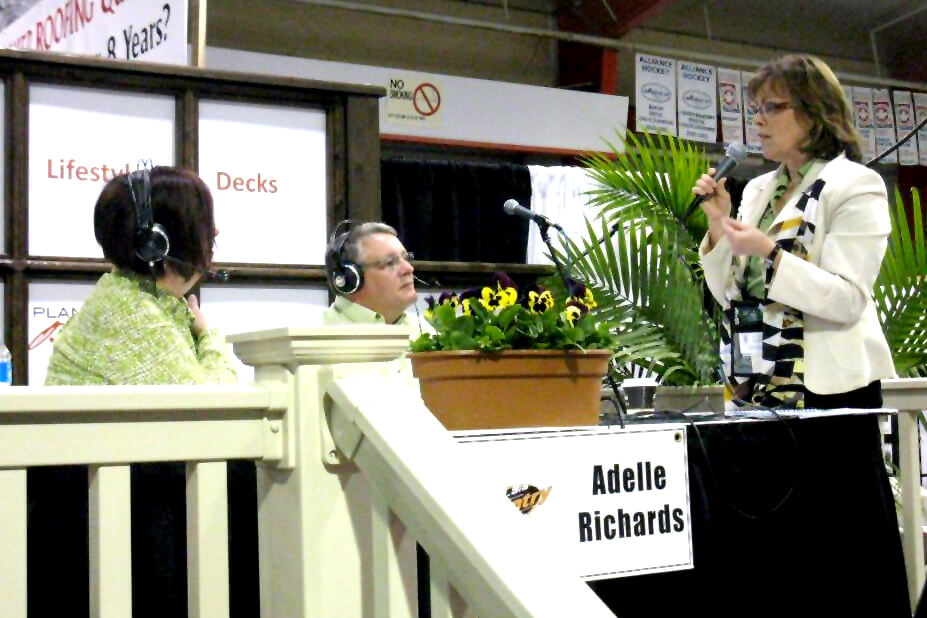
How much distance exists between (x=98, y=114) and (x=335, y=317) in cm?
67


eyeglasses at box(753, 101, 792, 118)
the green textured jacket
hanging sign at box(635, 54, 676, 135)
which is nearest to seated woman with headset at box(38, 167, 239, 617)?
the green textured jacket

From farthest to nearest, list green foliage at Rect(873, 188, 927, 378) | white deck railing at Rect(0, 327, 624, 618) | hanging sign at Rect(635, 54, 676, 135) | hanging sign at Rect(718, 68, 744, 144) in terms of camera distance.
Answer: hanging sign at Rect(718, 68, 744, 144) < hanging sign at Rect(635, 54, 676, 135) < green foliage at Rect(873, 188, 927, 378) < white deck railing at Rect(0, 327, 624, 618)

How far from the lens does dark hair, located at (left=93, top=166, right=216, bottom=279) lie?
191 cm

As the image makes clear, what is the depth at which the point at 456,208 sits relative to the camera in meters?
6.13

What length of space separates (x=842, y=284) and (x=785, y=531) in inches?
15.4

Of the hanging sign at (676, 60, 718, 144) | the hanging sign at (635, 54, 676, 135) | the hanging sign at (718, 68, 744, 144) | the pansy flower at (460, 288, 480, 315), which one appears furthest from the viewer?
the hanging sign at (718, 68, 744, 144)

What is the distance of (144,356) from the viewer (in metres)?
1.71

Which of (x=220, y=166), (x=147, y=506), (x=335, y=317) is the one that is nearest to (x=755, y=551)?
(x=147, y=506)

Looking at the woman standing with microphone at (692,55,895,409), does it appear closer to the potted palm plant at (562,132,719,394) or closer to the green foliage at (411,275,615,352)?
the potted palm plant at (562,132,719,394)

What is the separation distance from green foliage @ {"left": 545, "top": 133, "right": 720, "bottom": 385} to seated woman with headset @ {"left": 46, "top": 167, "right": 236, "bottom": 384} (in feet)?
2.42

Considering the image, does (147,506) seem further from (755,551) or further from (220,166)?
(220,166)

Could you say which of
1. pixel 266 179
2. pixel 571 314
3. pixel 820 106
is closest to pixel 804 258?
pixel 820 106

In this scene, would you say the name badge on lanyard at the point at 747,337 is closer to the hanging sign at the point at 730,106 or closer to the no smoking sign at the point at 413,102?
the no smoking sign at the point at 413,102

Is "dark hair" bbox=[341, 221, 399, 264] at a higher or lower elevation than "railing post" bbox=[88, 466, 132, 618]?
higher
